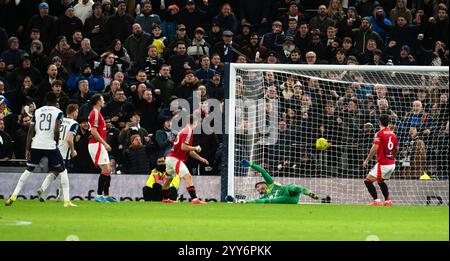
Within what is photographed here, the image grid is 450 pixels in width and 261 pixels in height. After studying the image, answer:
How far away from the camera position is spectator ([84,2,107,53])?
2636 cm

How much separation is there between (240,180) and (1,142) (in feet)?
17.0

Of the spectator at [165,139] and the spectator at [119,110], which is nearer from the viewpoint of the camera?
the spectator at [165,139]

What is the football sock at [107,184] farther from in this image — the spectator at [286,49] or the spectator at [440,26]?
the spectator at [440,26]

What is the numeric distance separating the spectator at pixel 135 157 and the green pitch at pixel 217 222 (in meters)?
2.98

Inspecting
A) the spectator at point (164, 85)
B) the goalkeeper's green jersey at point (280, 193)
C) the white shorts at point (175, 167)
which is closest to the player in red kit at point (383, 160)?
the goalkeeper's green jersey at point (280, 193)

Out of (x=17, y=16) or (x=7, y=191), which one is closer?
(x=7, y=191)

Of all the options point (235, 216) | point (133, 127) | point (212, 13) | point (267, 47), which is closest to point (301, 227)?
point (235, 216)

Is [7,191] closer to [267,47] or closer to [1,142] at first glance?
[1,142]

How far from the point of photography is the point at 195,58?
25.8m

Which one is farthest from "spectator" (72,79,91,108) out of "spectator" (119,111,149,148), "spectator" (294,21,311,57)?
"spectator" (294,21,311,57)

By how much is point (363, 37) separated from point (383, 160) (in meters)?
5.38

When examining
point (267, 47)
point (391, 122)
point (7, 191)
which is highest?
point (267, 47)

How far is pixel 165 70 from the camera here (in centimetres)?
2427

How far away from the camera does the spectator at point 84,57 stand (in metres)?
25.3
